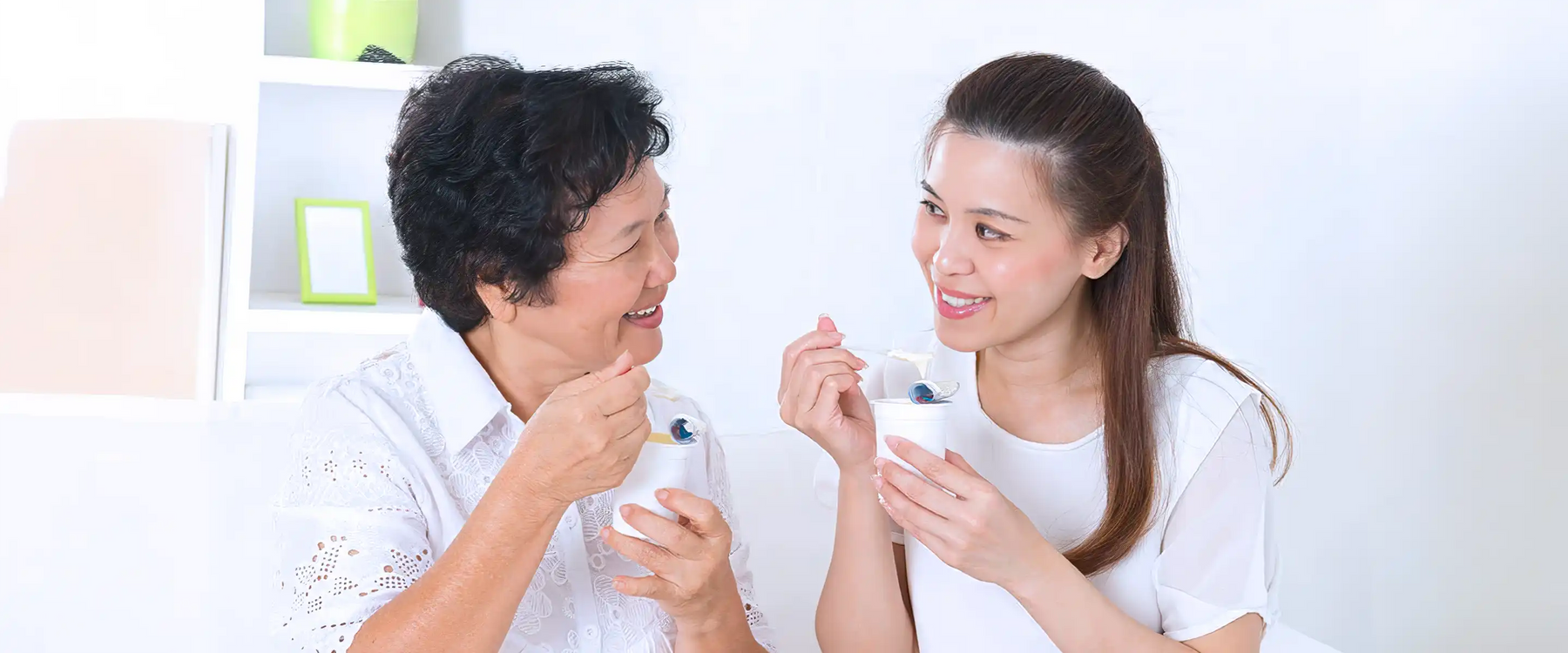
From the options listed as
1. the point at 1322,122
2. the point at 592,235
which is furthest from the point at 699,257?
the point at 592,235

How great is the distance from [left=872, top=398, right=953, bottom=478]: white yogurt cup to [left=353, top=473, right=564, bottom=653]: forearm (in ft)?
1.10

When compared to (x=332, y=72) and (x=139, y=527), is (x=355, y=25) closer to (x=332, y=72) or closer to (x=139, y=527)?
(x=332, y=72)

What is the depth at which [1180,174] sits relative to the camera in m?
3.12

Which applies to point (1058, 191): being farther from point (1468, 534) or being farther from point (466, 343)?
point (1468, 534)

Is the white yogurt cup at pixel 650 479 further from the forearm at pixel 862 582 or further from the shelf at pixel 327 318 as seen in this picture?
the shelf at pixel 327 318

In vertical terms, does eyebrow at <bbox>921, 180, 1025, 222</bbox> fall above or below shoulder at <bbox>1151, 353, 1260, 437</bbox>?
above

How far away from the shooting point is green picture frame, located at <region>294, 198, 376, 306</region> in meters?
2.84

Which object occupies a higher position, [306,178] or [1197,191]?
[1197,191]

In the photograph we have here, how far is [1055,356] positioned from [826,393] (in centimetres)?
33

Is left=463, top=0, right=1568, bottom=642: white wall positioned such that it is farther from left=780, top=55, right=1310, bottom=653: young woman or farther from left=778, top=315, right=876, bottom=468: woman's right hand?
left=778, top=315, right=876, bottom=468: woman's right hand

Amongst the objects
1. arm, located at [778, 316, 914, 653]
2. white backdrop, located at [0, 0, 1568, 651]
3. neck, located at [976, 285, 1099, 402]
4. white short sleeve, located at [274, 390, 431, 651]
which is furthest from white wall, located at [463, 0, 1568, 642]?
white short sleeve, located at [274, 390, 431, 651]

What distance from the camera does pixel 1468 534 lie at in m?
2.60

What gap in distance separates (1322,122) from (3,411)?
2751 millimetres

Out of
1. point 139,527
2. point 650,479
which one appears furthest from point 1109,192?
point 139,527
